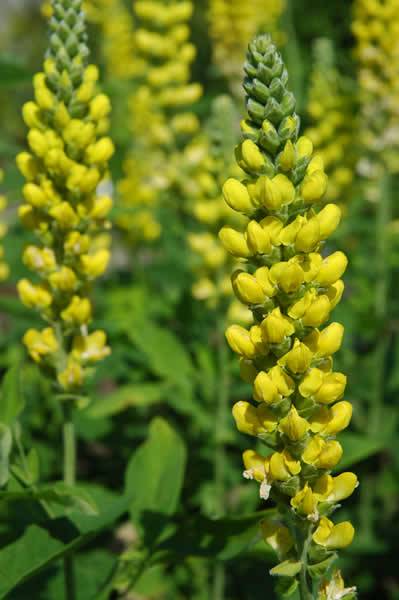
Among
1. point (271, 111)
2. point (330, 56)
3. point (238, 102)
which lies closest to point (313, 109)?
point (330, 56)

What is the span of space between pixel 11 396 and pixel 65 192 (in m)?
0.62

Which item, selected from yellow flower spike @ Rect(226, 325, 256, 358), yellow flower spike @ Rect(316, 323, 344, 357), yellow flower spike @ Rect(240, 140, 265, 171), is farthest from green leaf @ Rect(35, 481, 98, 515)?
yellow flower spike @ Rect(240, 140, 265, 171)

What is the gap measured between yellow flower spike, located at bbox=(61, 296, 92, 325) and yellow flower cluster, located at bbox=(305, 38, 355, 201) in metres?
2.62

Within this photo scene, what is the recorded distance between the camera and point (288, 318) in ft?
5.49

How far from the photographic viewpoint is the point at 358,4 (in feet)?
14.5

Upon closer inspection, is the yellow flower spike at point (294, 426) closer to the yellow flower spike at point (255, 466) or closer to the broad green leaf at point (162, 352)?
the yellow flower spike at point (255, 466)

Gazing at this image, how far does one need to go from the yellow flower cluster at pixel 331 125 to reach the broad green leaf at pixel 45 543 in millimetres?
2896

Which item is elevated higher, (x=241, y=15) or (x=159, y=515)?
(x=241, y=15)

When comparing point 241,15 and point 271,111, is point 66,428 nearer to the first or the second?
point 271,111

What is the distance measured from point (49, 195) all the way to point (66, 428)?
71cm

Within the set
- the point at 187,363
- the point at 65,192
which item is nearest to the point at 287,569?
the point at 65,192

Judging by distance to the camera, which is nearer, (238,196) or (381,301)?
(238,196)

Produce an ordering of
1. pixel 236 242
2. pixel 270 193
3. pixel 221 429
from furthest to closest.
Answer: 1. pixel 221 429
2. pixel 236 242
3. pixel 270 193

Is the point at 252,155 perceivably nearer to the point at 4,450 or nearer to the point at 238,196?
the point at 238,196
